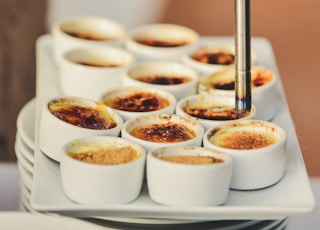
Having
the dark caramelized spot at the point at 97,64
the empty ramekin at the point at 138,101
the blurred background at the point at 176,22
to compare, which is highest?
the empty ramekin at the point at 138,101

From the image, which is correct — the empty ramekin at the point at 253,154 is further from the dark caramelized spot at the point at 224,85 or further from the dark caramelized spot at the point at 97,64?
the dark caramelized spot at the point at 97,64

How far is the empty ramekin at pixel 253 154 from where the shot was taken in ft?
4.38

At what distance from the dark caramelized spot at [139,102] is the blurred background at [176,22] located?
842 millimetres

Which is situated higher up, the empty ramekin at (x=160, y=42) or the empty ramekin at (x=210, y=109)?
the empty ramekin at (x=210, y=109)

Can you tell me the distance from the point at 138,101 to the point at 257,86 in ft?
0.83

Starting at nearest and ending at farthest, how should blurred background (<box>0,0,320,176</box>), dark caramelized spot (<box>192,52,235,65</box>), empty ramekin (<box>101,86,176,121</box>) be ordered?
empty ramekin (<box>101,86,176,121</box>) → dark caramelized spot (<box>192,52,235,65</box>) → blurred background (<box>0,0,320,176</box>)

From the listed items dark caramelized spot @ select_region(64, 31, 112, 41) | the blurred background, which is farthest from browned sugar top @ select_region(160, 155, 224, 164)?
the blurred background

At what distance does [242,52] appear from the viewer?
128 centimetres

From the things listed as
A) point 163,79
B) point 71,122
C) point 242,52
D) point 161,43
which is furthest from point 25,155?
point 161,43

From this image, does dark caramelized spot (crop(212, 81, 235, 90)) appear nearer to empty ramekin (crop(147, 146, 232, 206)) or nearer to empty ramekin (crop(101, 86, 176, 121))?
empty ramekin (crop(101, 86, 176, 121))

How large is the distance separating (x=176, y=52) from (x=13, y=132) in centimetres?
130

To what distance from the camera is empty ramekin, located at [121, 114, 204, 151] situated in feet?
4.58

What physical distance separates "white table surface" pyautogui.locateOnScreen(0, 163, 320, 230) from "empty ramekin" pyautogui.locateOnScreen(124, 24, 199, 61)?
16.8 inches

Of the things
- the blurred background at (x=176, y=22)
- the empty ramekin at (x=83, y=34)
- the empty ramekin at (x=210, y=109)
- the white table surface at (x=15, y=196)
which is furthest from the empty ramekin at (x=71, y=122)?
the blurred background at (x=176, y=22)
